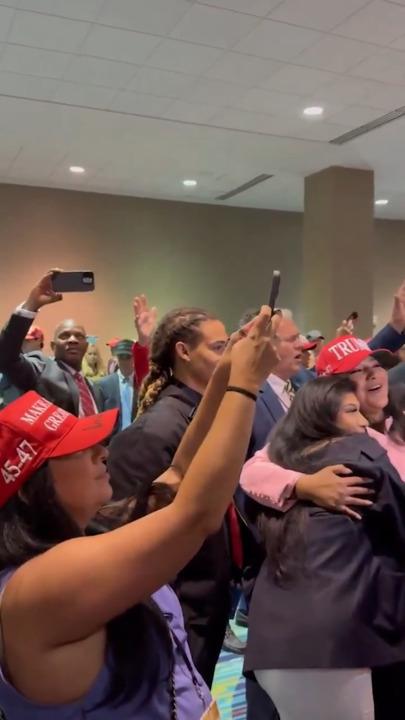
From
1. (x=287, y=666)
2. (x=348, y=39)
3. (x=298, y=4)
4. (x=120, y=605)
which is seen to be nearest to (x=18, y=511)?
(x=120, y=605)

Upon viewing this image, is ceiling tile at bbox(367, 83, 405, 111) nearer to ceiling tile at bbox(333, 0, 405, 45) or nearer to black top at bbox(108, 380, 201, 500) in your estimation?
ceiling tile at bbox(333, 0, 405, 45)

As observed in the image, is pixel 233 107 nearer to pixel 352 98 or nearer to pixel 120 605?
pixel 352 98

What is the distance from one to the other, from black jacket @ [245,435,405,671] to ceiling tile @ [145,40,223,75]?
3.40m

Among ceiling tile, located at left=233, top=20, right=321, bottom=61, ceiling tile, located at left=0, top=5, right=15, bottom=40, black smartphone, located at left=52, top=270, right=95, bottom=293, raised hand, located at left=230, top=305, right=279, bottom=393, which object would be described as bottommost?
raised hand, located at left=230, top=305, right=279, bottom=393

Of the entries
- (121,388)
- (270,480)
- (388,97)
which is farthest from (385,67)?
(270,480)

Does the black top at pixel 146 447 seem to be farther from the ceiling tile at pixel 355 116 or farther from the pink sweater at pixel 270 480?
the ceiling tile at pixel 355 116

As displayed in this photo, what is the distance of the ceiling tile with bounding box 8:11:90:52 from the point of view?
3764mm

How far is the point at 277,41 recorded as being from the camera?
4074mm

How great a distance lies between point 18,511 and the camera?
0.96 meters

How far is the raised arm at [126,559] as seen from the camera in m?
0.81

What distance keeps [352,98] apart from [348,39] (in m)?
1.01

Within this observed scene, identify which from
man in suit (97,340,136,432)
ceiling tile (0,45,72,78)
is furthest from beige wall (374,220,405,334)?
ceiling tile (0,45,72,78)

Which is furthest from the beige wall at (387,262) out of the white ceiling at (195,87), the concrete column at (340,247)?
the concrete column at (340,247)

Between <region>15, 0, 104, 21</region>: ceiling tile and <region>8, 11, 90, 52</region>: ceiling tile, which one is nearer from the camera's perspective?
<region>15, 0, 104, 21</region>: ceiling tile
